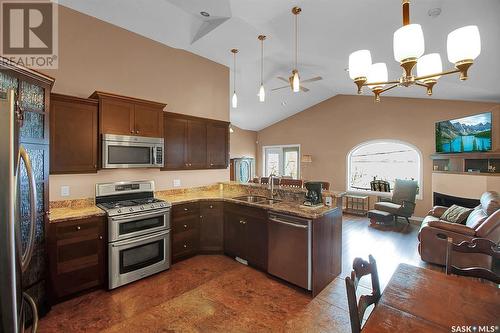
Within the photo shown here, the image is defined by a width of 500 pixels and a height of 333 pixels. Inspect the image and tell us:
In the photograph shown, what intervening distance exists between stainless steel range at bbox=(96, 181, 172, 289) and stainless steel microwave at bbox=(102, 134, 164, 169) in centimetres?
37

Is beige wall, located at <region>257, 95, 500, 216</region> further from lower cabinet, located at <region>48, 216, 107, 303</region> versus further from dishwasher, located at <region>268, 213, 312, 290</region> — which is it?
lower cabinet, located at <region>48, 216, 107, 303</region>

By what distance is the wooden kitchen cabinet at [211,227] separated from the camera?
3.51 meters

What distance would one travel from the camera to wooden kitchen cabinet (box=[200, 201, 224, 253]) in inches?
138

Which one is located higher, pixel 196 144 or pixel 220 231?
pixel 196 144

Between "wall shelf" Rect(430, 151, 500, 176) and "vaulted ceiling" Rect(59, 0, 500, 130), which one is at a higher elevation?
"vaulted ceiling" Rect(59, 0, 500, 130)

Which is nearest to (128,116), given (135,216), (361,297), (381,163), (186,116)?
Answer: (186,116)

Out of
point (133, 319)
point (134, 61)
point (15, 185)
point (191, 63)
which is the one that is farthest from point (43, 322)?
point (191, 63)

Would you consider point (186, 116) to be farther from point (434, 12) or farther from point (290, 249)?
point (434, 12)

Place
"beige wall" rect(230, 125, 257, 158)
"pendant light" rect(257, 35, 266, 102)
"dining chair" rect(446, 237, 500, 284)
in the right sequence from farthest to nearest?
1. "beige wall" rect(230, 125, 257, 158)
2. "pendant light" rect(257, 35, 266, 102)
3. "dining chair" rect(446, 237, 500, 284)

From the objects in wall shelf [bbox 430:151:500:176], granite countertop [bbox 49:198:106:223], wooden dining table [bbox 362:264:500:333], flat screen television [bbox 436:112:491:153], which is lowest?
wooden dining table [bbox 362:264:500:333]

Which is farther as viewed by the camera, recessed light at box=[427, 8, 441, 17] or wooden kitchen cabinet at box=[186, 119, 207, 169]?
wooden kitchen cabinet at box=[186, 119, 207, 169]

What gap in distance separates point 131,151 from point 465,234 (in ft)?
14.8

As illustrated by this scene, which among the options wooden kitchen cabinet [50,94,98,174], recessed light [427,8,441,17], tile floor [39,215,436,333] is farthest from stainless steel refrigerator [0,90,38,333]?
recessed light [427,8,441,17]

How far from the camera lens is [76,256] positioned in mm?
2404
